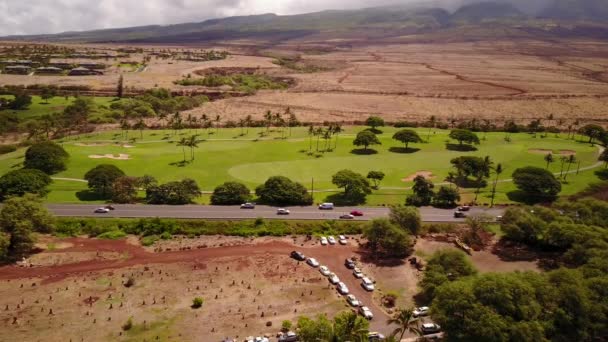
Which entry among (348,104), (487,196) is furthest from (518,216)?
(348,104)

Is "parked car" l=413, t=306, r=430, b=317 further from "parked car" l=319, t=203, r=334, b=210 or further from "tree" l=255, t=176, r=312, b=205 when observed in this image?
"tree" l=255, t=176, r=312, b=205

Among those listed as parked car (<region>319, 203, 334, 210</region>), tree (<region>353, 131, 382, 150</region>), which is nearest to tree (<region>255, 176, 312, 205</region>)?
parked car (<region>319, 203, 334, 210</region>)

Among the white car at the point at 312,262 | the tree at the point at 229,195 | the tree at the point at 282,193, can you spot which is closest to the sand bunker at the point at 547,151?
the tree at the point at 282,193

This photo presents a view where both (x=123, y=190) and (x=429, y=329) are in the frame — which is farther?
(x=123, y=190)

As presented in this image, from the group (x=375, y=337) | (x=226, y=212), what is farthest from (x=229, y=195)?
(x=375, y=337)

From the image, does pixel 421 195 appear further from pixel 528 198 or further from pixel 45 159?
pixel 45 159
